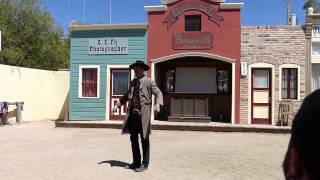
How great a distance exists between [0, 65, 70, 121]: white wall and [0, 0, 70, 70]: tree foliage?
8.53 meters

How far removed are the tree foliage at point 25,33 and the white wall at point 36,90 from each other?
28.0ft

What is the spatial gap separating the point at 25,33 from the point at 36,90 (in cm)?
1112

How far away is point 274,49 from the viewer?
18.3m

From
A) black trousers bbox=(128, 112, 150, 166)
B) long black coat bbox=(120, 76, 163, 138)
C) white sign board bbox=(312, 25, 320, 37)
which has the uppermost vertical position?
white sign board bbox=(312, 25, 320, 37)

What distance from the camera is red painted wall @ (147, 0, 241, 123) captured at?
18578mm

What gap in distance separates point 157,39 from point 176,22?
3.16 ft

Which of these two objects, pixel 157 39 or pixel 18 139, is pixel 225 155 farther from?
pixel 157 39

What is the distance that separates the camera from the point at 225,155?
10711 millimetres

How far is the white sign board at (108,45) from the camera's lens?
770 inches

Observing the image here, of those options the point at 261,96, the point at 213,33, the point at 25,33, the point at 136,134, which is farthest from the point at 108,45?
the point at 25,33

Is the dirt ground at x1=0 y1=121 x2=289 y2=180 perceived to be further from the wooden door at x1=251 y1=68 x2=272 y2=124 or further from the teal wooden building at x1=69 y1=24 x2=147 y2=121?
the teal wooden building at x1=69 y1=24 x2=147 y2=121

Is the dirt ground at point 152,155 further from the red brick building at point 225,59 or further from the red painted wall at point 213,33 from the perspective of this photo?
the red painted wall at point 213,33

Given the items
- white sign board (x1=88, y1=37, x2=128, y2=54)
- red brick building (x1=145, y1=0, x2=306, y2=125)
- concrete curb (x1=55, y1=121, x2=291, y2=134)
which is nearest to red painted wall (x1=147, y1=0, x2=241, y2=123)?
red brick building (x1=145, y1=0, x2=306, y2=125)

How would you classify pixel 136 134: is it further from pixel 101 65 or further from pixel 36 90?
pixel 36 90
